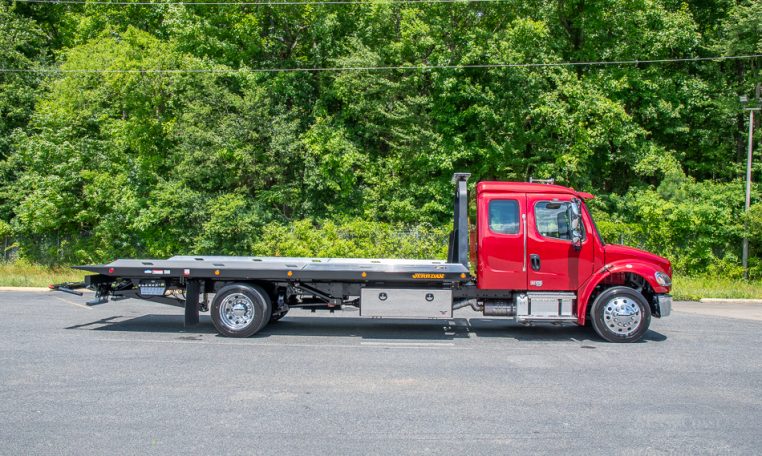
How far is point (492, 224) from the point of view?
1044cm

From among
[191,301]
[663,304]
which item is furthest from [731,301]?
[191,301]

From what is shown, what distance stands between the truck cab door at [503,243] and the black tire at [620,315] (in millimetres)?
1318

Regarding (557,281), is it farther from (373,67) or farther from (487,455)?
(373,67)

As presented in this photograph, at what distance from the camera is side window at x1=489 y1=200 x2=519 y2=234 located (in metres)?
10.4

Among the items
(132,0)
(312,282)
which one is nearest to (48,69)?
(132,0)

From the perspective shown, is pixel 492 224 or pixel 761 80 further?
pixel 761 80

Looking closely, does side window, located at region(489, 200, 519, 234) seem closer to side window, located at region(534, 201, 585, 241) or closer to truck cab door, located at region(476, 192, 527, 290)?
truck cab door, located at region(476, 192, 527, 290)

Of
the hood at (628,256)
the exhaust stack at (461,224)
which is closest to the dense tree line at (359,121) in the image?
the exhaust stack at (461,224)

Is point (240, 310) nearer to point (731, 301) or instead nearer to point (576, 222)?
point (576, 222)

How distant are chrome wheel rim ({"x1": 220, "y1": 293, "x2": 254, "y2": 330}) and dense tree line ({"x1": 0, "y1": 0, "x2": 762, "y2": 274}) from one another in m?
11.9

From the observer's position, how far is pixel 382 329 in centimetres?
1172

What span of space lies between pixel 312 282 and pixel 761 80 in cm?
2281

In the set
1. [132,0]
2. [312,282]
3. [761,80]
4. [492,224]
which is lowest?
[312,282]

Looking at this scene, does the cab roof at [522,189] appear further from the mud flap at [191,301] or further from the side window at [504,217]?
the mud flap at [191,301]
